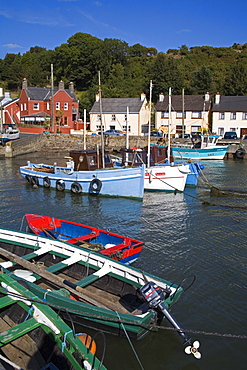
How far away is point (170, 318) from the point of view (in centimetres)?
740

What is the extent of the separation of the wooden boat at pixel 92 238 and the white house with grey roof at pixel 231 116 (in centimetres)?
5230

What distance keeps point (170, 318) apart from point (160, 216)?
469 inches

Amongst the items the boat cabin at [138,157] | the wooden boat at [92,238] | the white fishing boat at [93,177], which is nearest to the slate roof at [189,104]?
the boat cabin at [138,157]

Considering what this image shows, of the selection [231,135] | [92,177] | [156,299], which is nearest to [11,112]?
[231,135]

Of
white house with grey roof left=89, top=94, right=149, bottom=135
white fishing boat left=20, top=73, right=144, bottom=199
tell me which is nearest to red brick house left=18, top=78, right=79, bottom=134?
white house with grey roof left=89, top=94, right=149, bottom=135

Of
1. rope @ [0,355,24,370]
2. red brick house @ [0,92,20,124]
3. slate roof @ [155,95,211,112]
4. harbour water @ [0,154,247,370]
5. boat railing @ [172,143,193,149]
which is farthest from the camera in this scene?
red brick house @ [0,92,20,124]

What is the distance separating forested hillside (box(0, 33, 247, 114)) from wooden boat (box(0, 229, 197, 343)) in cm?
6575

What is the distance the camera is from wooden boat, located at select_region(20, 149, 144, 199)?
2264cm

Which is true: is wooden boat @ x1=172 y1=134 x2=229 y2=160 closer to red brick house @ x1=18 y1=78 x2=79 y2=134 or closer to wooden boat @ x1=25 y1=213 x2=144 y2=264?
red brick house @ x1=18 y1=78 x2=79 y2=134

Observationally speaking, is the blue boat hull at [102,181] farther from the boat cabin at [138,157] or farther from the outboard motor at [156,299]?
the outboard motor at [156,299]

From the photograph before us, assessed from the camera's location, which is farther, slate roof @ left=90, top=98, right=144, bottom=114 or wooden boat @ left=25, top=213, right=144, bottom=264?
slate roof @ left=90, top=98, right=144, bottom=114

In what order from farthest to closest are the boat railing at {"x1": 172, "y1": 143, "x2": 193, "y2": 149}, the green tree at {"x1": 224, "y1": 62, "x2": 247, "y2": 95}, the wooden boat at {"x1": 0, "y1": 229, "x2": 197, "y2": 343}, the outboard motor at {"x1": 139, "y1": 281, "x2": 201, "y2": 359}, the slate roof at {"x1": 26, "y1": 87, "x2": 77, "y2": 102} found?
the green tree at {"x1": 224, "y1": 62, "x2": 247, "y2": 95}, the slate roof at {"x1": 26, "y1": 87, "x2": 77, "y2": 102}, the boat railing at {"x1": 172, "y1": 143, "x2": 193, "y2": 149}, the wooden boat at {"x1": 0, "y1": 229, "x2": 197, "y2": 343}, the outboard motor at {"x1": 139, "y1": 281, "x2": 201, "y2": 359}

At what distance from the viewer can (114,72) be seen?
9162 centimetres

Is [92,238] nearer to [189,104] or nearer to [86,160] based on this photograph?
[86,160]
